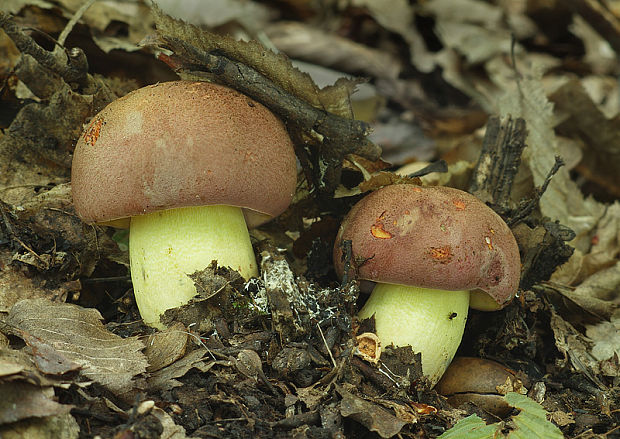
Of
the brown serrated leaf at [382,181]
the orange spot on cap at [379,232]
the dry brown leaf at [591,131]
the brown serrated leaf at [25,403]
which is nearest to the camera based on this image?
the brown serrated leaf at [25,403]

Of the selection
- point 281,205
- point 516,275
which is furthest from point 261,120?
point 516,275

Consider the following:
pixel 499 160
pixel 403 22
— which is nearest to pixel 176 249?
pixel 499 160

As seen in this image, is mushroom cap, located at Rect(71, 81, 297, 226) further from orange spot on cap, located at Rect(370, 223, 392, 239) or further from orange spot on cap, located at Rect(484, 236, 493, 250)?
orange spot on cap, located at Rect(484, 236, 493, 250)

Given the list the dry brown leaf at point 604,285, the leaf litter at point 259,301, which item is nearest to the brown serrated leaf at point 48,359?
the leaf litter at point 259,301

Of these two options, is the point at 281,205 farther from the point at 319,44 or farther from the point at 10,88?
the point at 319,44

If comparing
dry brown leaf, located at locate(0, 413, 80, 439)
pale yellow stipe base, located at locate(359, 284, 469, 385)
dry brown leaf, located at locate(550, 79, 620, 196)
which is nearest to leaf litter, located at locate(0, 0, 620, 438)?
dry brown leaf, located at locate(0, 413, 80, 439)

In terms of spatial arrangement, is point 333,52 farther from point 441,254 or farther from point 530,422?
point 530,422

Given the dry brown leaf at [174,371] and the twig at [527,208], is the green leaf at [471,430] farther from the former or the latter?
the twig at [527,208]
